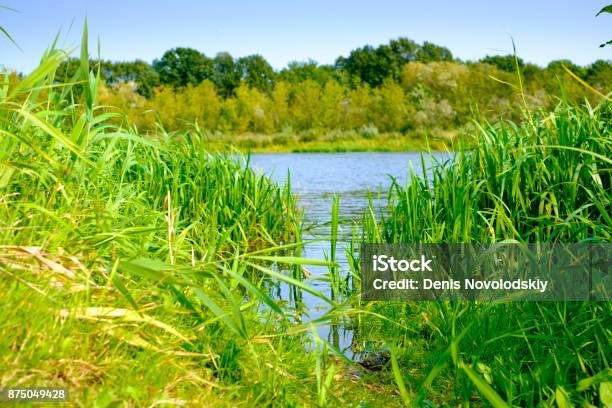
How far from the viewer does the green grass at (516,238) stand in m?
2.09

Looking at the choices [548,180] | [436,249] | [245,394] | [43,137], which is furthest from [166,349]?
[548,180]

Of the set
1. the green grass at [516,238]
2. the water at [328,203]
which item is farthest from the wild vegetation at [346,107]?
the green grass at [516,238]

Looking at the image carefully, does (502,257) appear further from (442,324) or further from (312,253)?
(312,253)

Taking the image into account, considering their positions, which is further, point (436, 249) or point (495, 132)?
point (495, 132)

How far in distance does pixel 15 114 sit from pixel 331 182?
1006 centimetres

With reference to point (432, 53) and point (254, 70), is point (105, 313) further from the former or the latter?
point (432, 53)

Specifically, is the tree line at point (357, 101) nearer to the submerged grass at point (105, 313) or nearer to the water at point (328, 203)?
the water at point (328, 203)

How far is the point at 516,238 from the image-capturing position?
10.6ft

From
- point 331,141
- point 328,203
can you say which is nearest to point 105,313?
point 328,203

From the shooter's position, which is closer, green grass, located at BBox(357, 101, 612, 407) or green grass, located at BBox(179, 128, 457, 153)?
green grass, located at BBox(357, 101, 612, 407)

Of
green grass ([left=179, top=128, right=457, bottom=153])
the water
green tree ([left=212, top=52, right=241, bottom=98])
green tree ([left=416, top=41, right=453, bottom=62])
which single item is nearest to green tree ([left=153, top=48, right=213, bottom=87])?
green tree ([left=212, top=52, right=241, bottom=98])

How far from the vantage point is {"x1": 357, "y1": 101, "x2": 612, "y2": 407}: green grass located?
2.09 metres

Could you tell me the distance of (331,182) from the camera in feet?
41.0

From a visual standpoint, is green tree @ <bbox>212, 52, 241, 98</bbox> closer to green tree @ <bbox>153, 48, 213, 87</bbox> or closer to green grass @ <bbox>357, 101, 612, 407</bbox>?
green tree @ <bbox>153, 48, 213, 87</bbox>
